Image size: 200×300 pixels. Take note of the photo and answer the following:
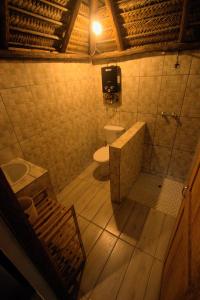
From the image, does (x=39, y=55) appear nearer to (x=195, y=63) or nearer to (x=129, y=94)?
(x=129, y=94)

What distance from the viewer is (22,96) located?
167 centimetres

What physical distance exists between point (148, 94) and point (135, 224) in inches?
73.3

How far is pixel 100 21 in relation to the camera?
1935 millimetres

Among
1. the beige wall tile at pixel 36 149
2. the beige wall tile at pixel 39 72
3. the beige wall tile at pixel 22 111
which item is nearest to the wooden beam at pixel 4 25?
the beige wall tile at pixel 39 72

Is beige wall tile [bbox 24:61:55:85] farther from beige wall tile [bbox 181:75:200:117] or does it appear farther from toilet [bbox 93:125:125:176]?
beige wall tile [bbox 181:75:200:117]

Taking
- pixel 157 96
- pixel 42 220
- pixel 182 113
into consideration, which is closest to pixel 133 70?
pixel 157 96

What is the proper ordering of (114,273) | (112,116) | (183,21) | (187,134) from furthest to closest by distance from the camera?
(112,116) → (187,134) → (183,21) → (114,273)

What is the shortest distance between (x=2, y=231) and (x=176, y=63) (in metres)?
2.38

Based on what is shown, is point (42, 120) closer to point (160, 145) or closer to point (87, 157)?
point (87, 157)

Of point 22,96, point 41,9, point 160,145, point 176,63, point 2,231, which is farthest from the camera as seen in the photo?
point 160,145

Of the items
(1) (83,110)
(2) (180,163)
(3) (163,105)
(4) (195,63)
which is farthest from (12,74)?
(2) (180,163)

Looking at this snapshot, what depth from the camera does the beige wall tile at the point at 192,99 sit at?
1.84m

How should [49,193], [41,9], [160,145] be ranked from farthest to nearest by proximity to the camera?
1. [160,145]
2. [49,193]
3. [41,9]

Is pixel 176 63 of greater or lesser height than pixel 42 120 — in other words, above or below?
above
